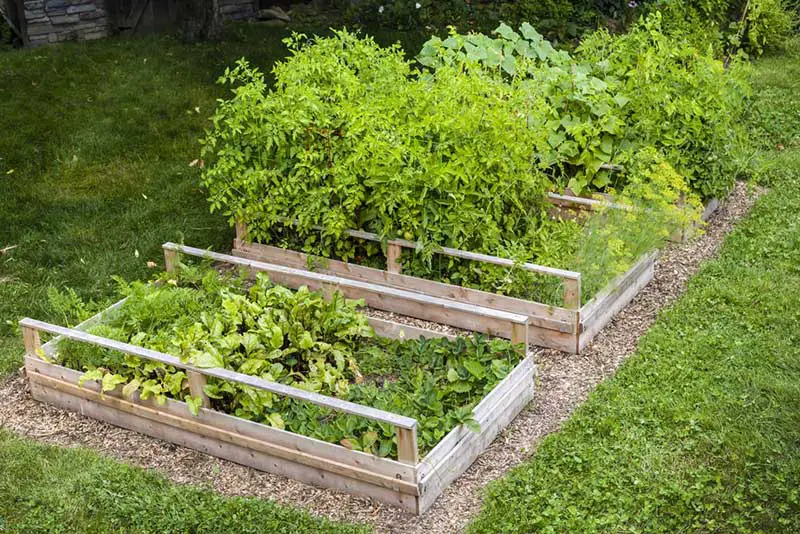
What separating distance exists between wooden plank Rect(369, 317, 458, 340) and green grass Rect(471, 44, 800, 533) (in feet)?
3.59

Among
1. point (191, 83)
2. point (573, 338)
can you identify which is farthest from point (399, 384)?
point (191, 83)

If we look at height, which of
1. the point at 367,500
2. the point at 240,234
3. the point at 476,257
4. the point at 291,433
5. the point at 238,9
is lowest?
the point at 367,500

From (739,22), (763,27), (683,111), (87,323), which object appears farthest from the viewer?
(763,27)

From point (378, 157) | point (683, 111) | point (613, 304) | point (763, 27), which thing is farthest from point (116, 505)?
point (763, 27)

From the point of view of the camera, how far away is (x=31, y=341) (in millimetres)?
6398

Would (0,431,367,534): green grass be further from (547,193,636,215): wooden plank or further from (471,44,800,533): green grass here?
(547,193,636,215): wooden plank

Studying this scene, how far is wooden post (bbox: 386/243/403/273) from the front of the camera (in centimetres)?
735

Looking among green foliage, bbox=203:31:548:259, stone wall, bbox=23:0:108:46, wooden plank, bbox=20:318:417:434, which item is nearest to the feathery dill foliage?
green foliage, bbox=203:31:548:259

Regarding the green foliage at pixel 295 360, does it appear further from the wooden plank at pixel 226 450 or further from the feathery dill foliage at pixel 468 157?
the feathery dill foliage at pixel 468 157

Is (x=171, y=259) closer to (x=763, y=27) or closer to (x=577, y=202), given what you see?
(x=577, y=202)

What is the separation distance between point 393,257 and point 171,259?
1625mm

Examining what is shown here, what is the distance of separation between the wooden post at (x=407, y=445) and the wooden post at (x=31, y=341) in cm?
254

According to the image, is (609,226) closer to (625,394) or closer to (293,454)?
(625,394)

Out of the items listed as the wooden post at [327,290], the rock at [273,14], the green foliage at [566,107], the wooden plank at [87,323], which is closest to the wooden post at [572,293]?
the green foliage at [566,107]
